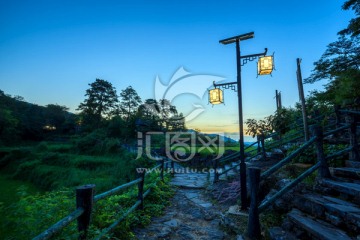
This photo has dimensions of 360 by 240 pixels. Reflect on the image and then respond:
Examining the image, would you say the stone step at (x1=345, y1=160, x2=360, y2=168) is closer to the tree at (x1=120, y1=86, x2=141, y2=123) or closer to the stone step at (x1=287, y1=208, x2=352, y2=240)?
the stone step at (x1=287, y1=208, x2=352, y2=240)

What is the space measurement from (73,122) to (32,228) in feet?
182

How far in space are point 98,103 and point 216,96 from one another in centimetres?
4367

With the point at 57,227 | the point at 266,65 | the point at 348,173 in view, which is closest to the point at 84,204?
the point at 57,227

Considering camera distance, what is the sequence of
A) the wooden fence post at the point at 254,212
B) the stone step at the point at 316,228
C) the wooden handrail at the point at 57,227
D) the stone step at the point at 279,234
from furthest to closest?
the wooden fence post at the point at 254,212
the stone step at the point at 279,234
the stone step at the point at 316,228
the wooden handrail at the point at 57,227

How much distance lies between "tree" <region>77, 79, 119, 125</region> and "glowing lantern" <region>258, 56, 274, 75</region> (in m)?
43.0

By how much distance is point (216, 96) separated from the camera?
18.5ft

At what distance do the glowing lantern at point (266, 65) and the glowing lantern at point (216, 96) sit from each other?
4.27 ft

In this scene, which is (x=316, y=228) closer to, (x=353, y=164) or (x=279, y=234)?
(x=279, y=234)

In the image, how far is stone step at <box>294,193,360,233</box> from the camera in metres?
2.30

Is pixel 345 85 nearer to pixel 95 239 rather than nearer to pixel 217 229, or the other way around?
pixel 217 229

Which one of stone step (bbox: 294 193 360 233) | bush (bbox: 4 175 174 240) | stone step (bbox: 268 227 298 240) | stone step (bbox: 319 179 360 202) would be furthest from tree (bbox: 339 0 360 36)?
bush (bbox: 4 175 174 240)

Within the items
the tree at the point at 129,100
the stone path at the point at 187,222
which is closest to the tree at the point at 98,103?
the tree at the point at 129,100

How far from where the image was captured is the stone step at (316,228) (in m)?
2.23

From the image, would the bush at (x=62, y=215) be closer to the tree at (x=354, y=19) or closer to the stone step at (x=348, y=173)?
the stone step at (x=348, y=173)
